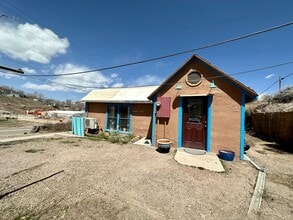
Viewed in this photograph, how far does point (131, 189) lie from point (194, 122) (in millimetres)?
4814

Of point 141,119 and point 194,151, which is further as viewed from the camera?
point 141,119

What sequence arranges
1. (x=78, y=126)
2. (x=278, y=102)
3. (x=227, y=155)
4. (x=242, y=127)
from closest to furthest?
(x=227, y=155) → (x=242, y=127) → (x=78, y=126) → (x=278, y=102)

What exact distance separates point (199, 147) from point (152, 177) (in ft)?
12.2

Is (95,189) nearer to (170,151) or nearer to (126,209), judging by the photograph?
(126,209)

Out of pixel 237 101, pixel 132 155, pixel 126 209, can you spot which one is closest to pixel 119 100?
pixel 132 155

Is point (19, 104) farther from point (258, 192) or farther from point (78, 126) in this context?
point (258, 192)

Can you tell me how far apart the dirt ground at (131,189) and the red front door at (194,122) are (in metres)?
1.72

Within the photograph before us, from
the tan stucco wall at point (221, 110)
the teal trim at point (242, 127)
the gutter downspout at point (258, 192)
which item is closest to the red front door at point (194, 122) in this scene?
the tan stucco wall at point (221, 110)

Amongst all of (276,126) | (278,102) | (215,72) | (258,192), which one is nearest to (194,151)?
(258,192)

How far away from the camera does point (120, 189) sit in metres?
3.64

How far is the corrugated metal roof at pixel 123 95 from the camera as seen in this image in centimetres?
1051

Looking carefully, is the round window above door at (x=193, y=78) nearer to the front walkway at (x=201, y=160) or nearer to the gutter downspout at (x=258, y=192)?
the front walkway at (x=201, y=160)

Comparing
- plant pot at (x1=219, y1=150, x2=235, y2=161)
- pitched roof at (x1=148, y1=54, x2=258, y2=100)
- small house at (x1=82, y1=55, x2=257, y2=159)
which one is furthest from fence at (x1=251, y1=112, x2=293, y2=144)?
plant pot at (x1=219, y1=150, x2=235, y2=161)

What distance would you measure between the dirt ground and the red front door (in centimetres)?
172
